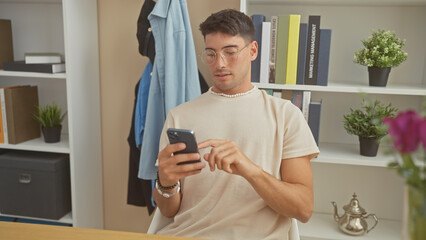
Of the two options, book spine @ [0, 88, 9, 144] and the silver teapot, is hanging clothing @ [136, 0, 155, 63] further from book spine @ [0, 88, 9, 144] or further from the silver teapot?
the silver teapot

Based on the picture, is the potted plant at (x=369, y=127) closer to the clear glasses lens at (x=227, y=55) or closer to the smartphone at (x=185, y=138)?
the clear glasses lens at (x=227, y=55)

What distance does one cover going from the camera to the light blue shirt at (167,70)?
1976 millimetres

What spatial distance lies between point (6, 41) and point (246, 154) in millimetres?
1817

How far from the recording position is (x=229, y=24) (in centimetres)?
137

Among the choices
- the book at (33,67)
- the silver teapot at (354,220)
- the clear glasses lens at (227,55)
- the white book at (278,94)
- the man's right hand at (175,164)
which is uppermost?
the clear glasses lens at (227,55)

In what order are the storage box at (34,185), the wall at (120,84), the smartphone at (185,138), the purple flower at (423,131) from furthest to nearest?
the wall at (120,84)
the storage box at (34,185)
the smartphone at (185,138)
the purple flower at (423,131)

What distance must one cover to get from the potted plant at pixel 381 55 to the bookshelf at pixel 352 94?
7cm

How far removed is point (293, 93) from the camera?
1948 millimetres

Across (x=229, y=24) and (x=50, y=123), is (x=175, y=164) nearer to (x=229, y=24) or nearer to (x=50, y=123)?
(x=229, y=24)

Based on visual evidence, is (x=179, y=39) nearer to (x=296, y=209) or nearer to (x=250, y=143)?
(x=250, y=143)

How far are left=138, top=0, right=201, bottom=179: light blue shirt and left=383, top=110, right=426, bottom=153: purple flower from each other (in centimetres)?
158

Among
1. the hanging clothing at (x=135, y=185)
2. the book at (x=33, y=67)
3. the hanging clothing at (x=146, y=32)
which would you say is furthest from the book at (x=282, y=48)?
the book at (x=33, y=67)

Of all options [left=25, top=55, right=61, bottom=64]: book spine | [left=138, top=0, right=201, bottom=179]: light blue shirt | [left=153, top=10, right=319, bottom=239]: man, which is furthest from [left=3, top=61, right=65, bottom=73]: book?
[left=153, top=10, right=319, bottom=239]: man

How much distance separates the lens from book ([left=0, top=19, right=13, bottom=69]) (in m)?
2.38
